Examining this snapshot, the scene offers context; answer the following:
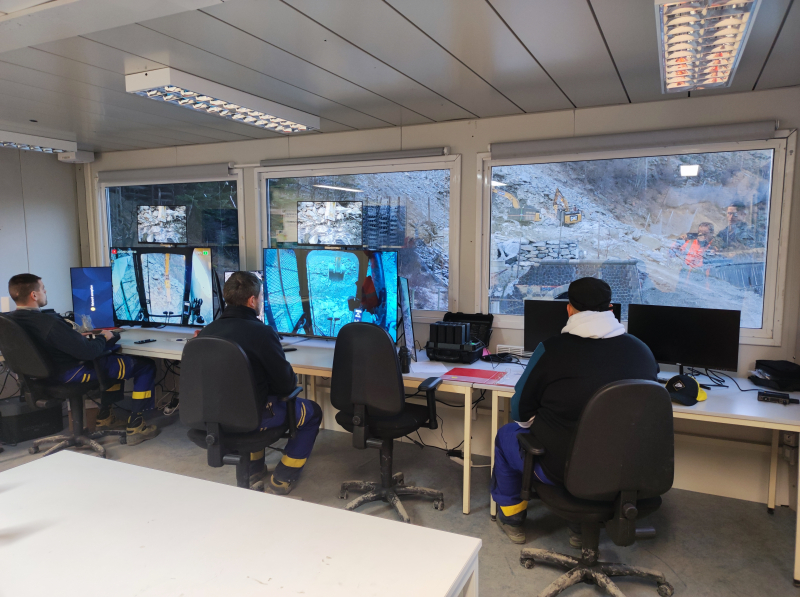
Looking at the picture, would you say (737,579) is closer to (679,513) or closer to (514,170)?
(679,513)

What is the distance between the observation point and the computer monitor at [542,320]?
3.09m

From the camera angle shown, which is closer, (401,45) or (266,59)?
(401,45)

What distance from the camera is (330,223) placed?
13.5ft

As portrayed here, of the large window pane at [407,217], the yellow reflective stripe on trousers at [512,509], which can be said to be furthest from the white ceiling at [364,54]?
the yellow reflective stripe on trousers at [512,509]

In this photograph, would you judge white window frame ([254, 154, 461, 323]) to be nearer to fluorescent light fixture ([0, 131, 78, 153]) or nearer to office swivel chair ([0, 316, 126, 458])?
fluorescent light fixture ([0, 131, 78, 153])

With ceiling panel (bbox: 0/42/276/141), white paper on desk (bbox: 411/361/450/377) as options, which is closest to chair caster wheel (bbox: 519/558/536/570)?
white paper on desk (bbox: 411/361/450/377)

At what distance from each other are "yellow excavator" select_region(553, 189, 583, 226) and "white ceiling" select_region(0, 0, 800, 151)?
566 mm

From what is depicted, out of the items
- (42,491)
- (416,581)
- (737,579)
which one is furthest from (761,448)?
(42,491)

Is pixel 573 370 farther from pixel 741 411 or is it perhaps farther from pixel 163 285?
pixel 163 285

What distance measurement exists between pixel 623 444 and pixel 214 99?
8.55ft

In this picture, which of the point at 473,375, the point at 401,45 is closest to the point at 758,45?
the point at 401,45

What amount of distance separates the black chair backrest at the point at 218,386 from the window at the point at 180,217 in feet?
6.87

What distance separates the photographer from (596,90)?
2836 mm

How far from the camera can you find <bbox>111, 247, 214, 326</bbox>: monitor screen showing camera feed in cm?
405
